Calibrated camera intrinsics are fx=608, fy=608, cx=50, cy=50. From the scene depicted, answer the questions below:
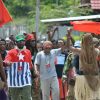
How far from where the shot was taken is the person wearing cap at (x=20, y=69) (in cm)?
1258

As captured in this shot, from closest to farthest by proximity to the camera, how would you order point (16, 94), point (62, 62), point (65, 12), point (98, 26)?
point (16, 94), point (98, 26), point (62, 62), point (65, 12)

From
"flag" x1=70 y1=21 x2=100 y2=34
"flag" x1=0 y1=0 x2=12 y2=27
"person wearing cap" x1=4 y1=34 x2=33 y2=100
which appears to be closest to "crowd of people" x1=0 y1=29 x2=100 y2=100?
"person wearing cap" x1=4 y1=34 x2=33 y2=100

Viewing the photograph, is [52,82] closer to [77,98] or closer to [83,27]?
[83,27]

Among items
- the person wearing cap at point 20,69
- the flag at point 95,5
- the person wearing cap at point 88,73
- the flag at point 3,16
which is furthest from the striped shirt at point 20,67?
the flag at point 95,5

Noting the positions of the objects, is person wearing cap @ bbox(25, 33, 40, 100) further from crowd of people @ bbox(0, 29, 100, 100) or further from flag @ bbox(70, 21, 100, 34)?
flag @ bbox(70, 21, 100, 34)

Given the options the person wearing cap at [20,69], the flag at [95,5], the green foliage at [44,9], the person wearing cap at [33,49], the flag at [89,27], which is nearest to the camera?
the person wearing cap at [20,69]

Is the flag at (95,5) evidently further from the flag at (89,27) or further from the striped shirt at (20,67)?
the striped shirt at (20,67)

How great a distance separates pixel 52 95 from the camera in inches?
563

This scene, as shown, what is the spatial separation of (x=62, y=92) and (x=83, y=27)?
8.08 feet

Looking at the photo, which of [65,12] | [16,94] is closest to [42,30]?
[65,12]

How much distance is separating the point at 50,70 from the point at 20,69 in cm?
174

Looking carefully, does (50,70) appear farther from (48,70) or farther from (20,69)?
(20,69)

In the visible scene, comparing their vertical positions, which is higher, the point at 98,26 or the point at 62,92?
the point at 98,26

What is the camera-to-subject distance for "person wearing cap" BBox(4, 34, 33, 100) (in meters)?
12.6
